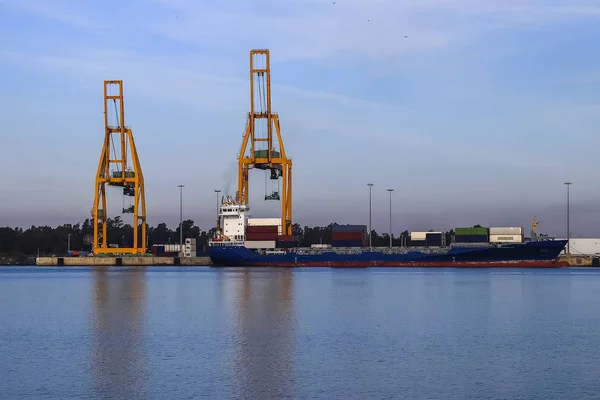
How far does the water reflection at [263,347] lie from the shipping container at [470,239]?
66018mm

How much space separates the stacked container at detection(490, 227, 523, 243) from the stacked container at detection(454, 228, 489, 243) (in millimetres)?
966

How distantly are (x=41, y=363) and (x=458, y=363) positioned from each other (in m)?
13.6

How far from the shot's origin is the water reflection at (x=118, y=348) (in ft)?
75.9

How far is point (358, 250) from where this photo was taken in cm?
11194

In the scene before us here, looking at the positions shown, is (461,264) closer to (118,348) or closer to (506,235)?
(506,235)

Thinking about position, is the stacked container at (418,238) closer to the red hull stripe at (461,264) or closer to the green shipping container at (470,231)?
the green shipping container at (470,231)

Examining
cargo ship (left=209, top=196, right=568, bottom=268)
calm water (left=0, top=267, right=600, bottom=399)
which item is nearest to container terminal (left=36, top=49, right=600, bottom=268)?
cargo ship (left=209, top=196, right=568, bottom=268)

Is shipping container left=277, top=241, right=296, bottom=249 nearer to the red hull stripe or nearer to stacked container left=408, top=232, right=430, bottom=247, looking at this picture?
the red hull stripe

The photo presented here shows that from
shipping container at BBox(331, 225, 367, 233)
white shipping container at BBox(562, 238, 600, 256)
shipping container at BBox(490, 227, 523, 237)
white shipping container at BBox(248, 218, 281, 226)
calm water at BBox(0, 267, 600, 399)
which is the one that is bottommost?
calm water at BBox(0, 267, 600, 399)

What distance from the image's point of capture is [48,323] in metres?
39.9

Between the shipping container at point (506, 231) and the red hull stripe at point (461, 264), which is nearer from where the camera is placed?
the red hull stripe at point (461, 264)

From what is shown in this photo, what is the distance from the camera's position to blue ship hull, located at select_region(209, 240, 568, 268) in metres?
105

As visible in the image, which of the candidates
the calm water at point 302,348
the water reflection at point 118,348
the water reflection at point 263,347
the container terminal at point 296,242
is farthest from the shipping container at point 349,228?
the water reflection at point 118,348

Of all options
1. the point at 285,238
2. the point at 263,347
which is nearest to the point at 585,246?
the point at 285,238
